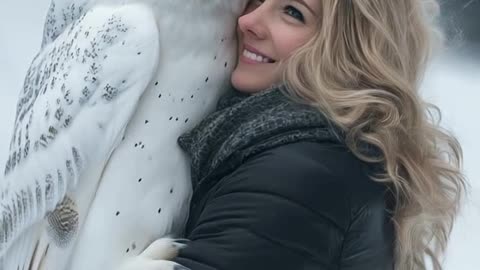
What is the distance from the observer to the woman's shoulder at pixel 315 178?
Answer: 1.04 m

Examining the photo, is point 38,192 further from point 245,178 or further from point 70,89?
point 245,178

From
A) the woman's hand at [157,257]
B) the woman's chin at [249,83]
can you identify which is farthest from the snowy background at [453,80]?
the woman's hand at [157,257]

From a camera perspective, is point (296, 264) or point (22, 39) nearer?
point (296, 264)

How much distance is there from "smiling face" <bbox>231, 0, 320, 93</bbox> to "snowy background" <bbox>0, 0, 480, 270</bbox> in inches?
25.9

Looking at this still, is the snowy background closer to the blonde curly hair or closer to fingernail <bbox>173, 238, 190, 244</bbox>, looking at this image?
the blonde curly hair

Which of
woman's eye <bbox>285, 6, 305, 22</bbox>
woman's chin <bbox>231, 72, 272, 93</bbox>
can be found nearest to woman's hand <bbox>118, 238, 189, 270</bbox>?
woman's chin <bbox>231, 72, 272, 93</bbox>

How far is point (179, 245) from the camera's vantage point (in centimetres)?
109

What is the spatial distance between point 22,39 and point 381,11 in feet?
4.41

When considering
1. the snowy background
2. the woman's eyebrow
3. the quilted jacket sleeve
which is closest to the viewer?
the quilted jacket sleeve

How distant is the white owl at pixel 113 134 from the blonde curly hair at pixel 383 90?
145mm

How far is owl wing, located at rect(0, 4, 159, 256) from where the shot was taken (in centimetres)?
111

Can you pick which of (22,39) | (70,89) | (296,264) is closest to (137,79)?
(70,89)

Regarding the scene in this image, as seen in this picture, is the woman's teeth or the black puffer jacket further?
the woman's teeth

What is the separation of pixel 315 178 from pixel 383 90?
6.6 inches
